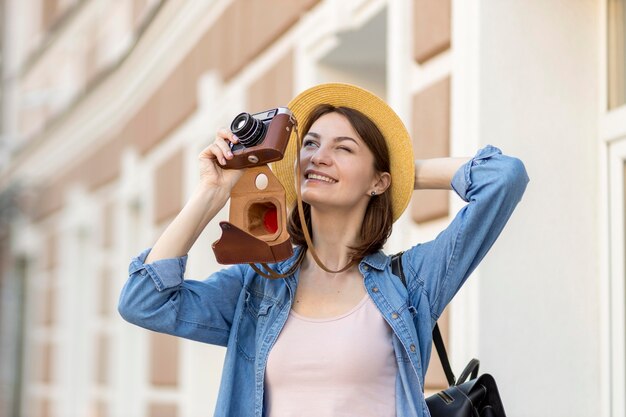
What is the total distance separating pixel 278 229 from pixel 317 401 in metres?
0.43

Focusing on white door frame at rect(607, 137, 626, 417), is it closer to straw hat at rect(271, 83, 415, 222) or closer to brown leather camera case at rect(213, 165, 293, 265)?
straw hat at rect(271, 83, 415, 222)

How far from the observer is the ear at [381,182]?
3297 millimetres

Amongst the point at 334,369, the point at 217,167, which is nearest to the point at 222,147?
the point at 217,167

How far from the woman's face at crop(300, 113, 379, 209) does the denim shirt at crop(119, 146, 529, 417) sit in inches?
7.3

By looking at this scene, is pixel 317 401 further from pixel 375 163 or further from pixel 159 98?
pixel 159 98

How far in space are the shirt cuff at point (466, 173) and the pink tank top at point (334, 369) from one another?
1.32 ft

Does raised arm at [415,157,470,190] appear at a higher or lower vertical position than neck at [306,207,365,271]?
higher

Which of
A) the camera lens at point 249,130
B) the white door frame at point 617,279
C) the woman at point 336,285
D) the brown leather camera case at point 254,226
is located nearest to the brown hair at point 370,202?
the woman at point 336,285

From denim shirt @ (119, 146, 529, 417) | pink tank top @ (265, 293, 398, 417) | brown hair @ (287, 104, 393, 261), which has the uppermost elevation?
brown hair @ (287, 104, 393, 261)

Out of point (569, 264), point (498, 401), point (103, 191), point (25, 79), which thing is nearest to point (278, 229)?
point (498, 401)

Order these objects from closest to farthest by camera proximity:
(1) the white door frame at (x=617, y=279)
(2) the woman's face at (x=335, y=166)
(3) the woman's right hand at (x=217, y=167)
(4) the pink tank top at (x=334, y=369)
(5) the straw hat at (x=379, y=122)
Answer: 1. (4) the pink tank top at (x=334, y=369)
2. (3) the woman's right hand at (x=217, y=167)
3. (2) the woman's face at (x=335, y=166)
4. (5) the straw hat at (x=379, y=122)
5. (1) the white door frame at (x=617, y=279)

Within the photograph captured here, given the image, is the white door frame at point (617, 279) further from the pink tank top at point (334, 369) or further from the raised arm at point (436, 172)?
the pink tank top at point (334, 369)

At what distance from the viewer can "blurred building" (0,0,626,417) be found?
171 inches

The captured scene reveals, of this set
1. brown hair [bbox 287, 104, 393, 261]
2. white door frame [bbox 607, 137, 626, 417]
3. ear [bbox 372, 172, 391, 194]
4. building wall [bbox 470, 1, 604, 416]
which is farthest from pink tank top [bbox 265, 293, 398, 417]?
white door frame [bbox 607, 137, 626, 417]
